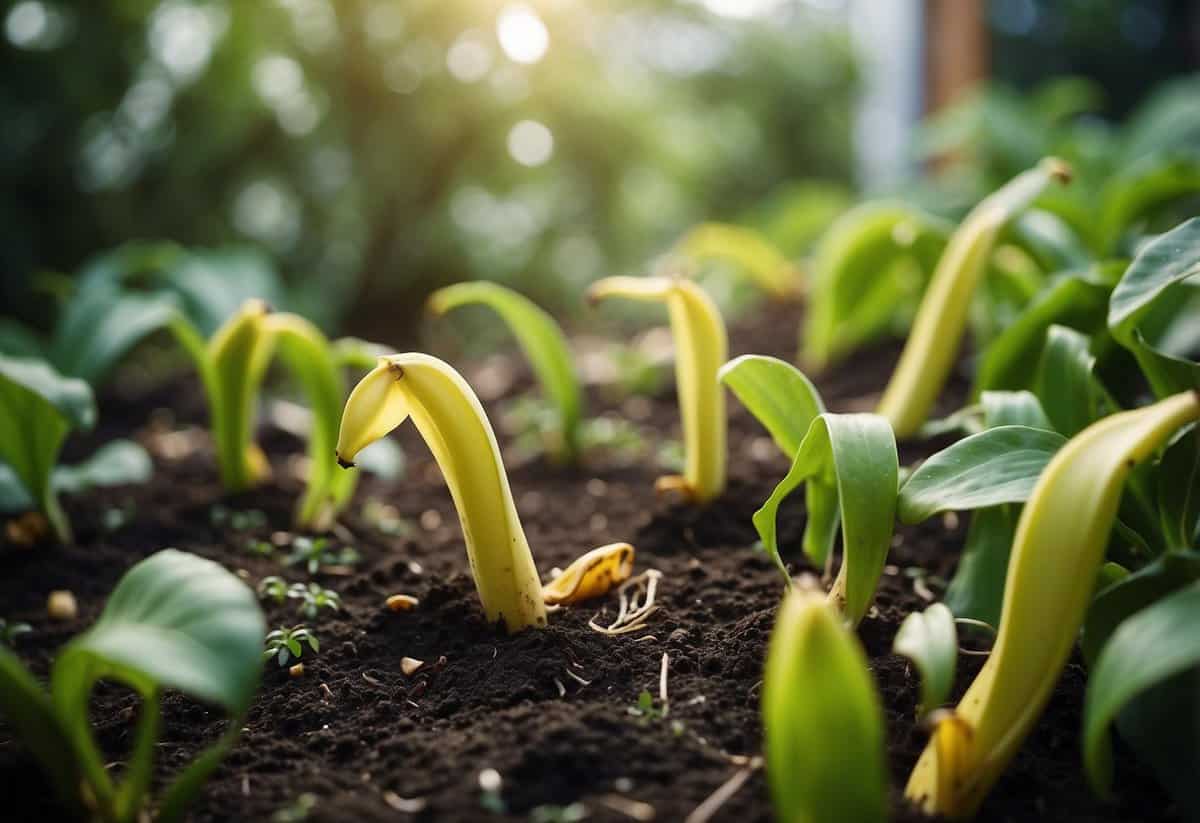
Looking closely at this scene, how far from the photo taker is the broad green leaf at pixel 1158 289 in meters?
0.89

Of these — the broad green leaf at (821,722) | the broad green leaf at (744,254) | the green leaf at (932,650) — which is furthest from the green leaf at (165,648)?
the broad green leaf at (744,254)

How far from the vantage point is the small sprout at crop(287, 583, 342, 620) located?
1117 millimetres

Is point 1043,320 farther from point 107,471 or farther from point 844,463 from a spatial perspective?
point 107,471

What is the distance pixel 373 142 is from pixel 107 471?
68.1 inches

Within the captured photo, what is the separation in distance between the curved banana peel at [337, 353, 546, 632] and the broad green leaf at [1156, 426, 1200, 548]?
60 cm

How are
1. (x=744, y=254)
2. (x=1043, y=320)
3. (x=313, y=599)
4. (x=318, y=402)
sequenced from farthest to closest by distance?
(x=744, y=254), (x=318, y=402), (x=1043, y=320), (x=313, y=599)

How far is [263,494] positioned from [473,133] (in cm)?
176

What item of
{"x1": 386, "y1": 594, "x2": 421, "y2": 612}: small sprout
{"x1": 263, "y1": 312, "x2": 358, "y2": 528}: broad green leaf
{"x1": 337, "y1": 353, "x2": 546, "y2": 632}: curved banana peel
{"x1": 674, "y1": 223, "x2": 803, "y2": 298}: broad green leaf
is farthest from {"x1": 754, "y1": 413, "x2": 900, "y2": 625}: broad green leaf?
{"x1": 674, "y1": 223, "x2": 803, "y2": 298}: broad green leaf

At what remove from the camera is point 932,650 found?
0.70m

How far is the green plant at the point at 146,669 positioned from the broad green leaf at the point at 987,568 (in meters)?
0.69

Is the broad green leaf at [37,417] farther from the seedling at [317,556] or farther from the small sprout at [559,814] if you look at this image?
the small sprout at [559,814]

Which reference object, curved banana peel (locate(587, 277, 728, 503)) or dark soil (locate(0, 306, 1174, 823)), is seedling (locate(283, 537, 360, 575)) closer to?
dark soil (locate(0, 306, 1174, 823))

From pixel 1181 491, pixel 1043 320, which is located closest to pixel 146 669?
pixel 1181 491

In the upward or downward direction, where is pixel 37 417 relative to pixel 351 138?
downward
